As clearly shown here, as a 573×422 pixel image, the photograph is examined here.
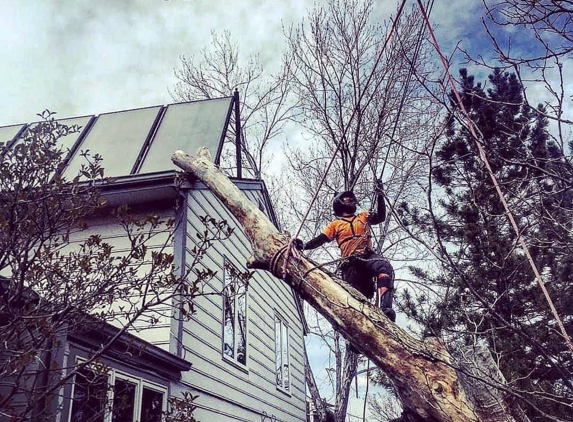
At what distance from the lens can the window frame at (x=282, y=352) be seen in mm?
10180

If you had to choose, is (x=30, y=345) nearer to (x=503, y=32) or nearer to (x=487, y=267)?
(x=503, y=32)

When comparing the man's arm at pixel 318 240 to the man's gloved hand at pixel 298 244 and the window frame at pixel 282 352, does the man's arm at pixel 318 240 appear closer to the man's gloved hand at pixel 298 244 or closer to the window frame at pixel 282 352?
the man's gloved hand at pixel 298 244

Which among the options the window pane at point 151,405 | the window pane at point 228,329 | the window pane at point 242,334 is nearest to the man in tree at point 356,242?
the window pane at point 151,405

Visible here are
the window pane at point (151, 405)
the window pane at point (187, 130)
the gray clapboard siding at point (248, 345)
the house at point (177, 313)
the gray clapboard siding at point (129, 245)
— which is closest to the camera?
the house at point (177, 313)

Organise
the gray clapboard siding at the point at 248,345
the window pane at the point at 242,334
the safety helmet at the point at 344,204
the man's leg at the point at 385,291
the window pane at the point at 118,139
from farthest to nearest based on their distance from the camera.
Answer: the window pane at the point at 242,334 → the window pane at the point at 118,139 → the gray clapboard siding at the point at 248,345 → the safety helmet at the point at 344,204 → the man's leg at the point at 385,291

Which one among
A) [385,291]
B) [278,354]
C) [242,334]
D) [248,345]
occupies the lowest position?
[385,291]

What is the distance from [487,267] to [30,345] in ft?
26.5

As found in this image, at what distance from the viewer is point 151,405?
5.34 meters

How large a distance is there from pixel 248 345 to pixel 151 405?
9.95ft

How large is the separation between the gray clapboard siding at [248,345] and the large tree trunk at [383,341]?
1303 mm

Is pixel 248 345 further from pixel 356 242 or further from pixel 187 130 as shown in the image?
pixel 356 242

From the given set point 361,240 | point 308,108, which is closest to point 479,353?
point 361,240

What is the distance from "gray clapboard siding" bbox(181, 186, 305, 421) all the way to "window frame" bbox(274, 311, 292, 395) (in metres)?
0.14

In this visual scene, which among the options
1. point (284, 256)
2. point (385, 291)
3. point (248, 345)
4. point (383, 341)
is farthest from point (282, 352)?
point (383, 341)
